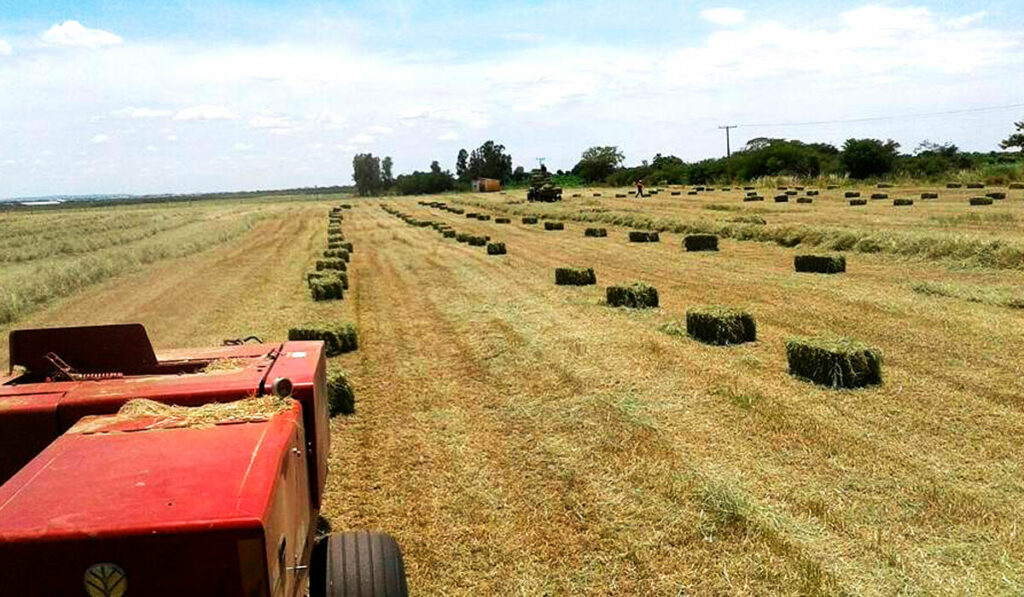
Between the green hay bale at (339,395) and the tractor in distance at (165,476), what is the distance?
3.44m

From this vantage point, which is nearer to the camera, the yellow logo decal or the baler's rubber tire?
the yellow logo decal

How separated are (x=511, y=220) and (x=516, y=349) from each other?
3395cm

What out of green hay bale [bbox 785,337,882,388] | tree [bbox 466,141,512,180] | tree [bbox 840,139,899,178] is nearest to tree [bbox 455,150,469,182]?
tree [bbox 466,141,512,180]

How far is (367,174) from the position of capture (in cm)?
16100

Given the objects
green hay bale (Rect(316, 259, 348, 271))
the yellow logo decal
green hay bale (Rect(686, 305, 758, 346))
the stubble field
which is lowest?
the stubble field

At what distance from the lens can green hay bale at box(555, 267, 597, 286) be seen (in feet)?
59.5

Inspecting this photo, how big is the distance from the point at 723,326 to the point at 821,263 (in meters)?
7.75

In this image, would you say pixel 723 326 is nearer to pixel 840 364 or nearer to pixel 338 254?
pixel 840 364

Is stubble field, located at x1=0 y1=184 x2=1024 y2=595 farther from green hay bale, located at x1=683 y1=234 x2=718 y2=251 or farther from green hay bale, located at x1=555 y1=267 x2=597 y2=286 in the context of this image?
green hay bale, located at x1=683 y1=234 x2=718 y2=251

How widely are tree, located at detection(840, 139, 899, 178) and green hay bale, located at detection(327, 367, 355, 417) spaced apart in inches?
2547

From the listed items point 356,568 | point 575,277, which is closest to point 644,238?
point 575,277

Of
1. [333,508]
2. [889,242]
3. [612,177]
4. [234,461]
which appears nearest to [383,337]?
[333,508]

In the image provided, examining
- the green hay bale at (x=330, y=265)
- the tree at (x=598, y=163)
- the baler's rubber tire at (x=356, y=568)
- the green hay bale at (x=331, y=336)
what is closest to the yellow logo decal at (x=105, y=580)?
the baler's rubber tire at (x=356, y=568)

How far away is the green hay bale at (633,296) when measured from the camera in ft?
48.3
